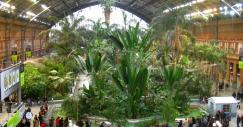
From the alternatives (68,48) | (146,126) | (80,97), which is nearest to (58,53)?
(68,48)

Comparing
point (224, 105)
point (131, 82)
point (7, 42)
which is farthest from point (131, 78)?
point (7, 42)

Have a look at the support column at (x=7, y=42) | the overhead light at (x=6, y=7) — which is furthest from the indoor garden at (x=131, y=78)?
the support column at (x=7, y=42)

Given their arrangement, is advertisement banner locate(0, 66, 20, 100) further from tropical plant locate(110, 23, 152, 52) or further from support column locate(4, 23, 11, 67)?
support column locate(4, 23, 11, 67)

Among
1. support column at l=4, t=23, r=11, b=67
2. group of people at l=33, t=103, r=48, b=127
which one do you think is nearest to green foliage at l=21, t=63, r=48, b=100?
group of people at l=33, t=103, r=48, b=127

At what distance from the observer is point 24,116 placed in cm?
2253

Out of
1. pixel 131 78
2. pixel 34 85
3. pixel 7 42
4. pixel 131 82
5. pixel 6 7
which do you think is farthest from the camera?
pixel 7 42

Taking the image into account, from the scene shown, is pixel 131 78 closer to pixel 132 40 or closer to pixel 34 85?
pixel 132 40

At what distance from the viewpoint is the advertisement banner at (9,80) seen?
1724 centimetres

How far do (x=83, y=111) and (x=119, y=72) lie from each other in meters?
3.60

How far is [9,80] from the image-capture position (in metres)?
18.4

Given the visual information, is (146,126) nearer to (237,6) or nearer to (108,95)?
(108,95)

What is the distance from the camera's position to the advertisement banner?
1724cm

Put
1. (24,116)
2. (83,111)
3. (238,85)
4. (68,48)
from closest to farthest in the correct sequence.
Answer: (24,116)
(83,111)
(68,48)
(238,85)

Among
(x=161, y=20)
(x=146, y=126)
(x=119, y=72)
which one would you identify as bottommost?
(x=146, y=126)
